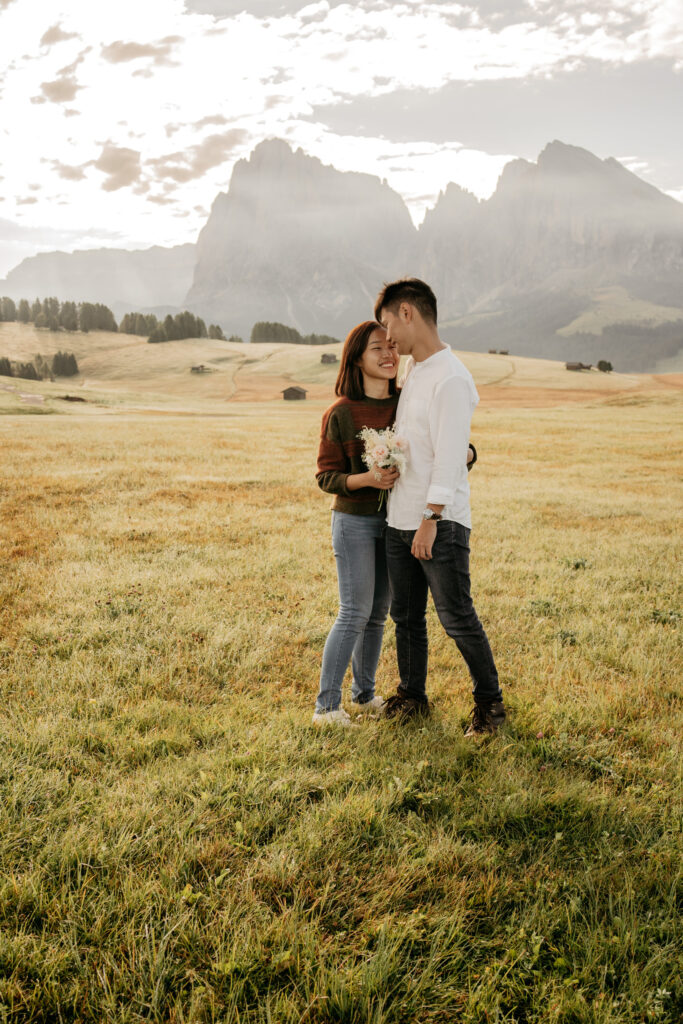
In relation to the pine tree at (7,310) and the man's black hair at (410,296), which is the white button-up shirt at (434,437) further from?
the pine tree at (7,310)

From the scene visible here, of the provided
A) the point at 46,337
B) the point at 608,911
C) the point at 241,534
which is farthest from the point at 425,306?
the point at 46,337

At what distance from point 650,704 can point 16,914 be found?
16.3 feet

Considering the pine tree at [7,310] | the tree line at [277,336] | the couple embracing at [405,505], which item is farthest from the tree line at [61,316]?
the couple embracing at [405,505]

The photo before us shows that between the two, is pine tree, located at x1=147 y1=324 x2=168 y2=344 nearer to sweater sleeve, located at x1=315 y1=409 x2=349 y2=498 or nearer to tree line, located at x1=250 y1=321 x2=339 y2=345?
tree line, located at x1=250 y1=321 x2=339 y2=345

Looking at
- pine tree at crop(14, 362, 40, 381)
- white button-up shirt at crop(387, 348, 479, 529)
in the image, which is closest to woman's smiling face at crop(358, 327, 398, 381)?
white button-up shirt at crop(387, 348, 479, 529)

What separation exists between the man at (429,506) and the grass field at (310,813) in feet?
1.75

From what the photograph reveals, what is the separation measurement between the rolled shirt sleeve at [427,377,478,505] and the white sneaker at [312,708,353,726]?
6.47 ft

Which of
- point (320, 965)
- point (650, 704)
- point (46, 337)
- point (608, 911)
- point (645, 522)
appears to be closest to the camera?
point (320, 965)

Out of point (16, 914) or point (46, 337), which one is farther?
point (46, 337)

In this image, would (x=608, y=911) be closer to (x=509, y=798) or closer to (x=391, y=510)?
(x=509, y=798)

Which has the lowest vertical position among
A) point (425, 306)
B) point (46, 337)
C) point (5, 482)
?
point (5, 482)

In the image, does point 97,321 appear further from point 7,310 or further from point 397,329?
point 397,329

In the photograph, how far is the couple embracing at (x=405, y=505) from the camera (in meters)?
4.25

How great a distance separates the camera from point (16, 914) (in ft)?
9.30
